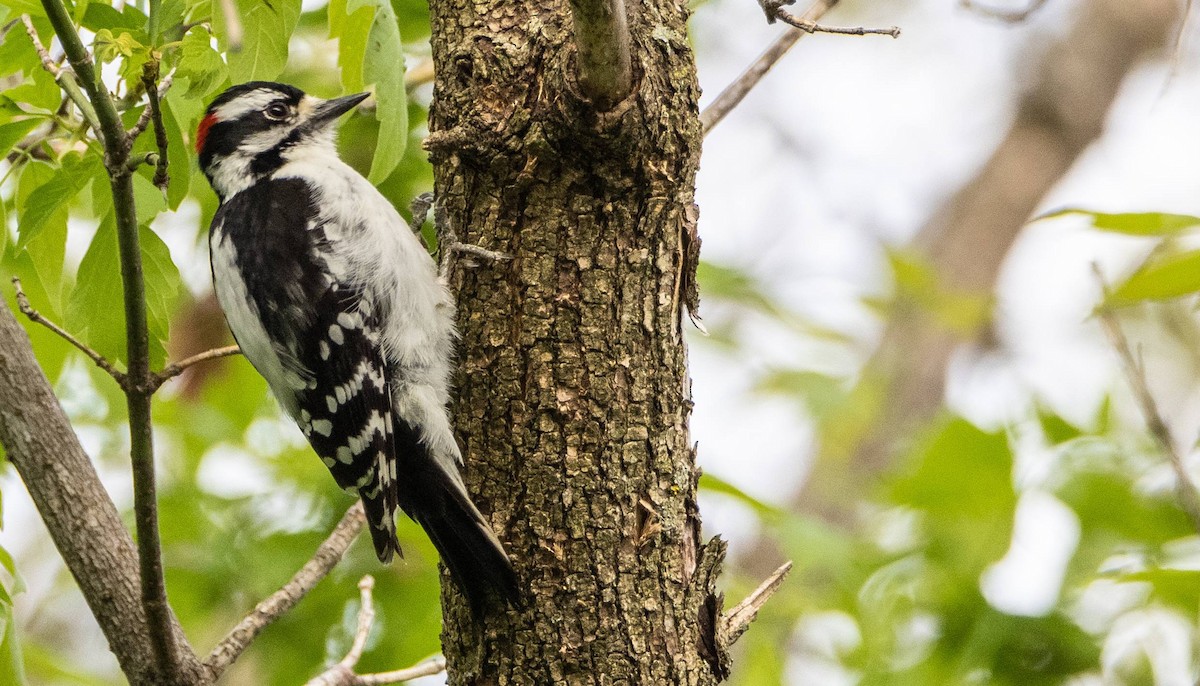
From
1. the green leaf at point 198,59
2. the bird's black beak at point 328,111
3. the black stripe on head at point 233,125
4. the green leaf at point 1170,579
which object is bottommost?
the green leaf at point 1170,579

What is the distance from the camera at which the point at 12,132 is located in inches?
82.8

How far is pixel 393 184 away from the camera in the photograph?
155 inches

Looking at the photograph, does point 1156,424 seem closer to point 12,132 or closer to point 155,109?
point 155,109

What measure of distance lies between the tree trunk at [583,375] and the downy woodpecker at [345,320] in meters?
0.42

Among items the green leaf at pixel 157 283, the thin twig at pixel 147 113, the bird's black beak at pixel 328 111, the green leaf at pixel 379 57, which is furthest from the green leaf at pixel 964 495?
the thin twig at pixel 147 113

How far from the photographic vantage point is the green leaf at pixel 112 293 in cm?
217

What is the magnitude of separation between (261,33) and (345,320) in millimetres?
1228

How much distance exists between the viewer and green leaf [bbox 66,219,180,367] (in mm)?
2174

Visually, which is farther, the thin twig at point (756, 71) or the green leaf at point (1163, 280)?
the thin twig at point (756, 71)

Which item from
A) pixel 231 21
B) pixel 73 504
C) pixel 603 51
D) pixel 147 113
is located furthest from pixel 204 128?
pixel 603 51

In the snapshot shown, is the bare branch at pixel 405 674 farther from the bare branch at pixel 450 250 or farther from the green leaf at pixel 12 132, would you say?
the green leaf at pixel 12 132

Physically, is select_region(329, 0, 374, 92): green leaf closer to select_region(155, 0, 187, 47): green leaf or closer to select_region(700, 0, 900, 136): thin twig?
select_region(155, 0, 187, 47): green leaf

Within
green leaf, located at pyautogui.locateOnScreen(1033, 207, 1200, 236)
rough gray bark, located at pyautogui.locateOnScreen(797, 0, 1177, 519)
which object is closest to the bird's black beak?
green leaf, located at pyautogui.locateOnScreen(1033, 207, 1200, 236)

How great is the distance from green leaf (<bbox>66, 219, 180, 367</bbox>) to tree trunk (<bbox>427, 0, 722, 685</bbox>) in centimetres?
62
